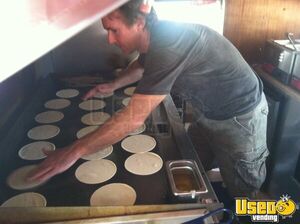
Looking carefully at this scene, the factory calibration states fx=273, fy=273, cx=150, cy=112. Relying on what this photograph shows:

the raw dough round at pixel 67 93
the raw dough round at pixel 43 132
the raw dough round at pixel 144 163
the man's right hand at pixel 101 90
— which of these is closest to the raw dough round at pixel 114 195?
the raw dough round at pixel 144 163

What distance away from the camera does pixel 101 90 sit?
6.79 ft

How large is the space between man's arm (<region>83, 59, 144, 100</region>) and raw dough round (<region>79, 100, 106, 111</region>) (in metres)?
0.05

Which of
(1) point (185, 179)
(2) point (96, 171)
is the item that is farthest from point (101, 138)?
(1) point (185, 179)

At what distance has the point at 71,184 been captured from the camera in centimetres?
129

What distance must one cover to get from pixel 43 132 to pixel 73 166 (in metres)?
0.40

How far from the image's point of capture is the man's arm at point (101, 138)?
1.25 meters

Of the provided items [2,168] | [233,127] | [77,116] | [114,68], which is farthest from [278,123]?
[2,168]

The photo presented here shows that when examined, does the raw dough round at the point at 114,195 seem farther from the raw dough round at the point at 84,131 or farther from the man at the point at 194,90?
the raw dough round at the point at 84,131

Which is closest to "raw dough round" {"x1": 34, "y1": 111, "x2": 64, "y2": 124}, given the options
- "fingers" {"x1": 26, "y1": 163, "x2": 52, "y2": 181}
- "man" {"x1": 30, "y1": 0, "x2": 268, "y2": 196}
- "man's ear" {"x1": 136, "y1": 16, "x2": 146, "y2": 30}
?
"man" {"x1": 30, "y1": 0, "x2": 268, "y2": 196}

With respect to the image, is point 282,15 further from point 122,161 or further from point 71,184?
point 71,184

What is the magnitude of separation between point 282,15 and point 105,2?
8.36ft

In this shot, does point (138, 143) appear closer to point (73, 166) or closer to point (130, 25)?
point (73, 166)

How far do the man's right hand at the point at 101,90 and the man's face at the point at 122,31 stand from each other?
2.28 ft

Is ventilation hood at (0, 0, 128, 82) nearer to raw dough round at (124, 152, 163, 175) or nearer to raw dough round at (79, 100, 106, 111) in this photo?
raw dough round at (124, 152, 163, 175)
